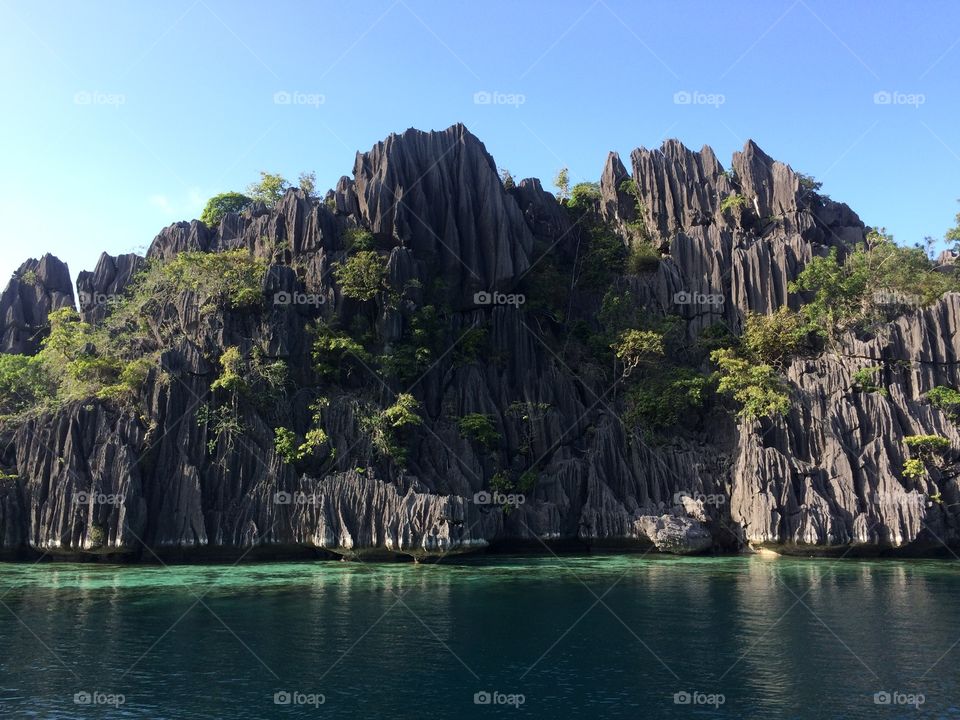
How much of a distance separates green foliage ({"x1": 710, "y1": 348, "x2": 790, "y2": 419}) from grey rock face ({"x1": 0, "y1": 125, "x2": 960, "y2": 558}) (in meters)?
1.17

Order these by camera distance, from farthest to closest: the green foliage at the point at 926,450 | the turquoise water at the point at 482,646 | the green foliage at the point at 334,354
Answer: the green foliage at the point at 334,354 < the green foliage at the point at 926,450 < the turquoise water at the point at 482,646

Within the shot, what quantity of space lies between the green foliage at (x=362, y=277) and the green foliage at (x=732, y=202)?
30972mm

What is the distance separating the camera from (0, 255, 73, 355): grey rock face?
60.8 metres

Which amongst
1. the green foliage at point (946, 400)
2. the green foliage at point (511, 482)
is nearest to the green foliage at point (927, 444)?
the green foliage at point (946, 400)

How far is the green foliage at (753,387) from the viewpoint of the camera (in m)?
48.2

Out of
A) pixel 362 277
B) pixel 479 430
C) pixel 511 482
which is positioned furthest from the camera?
pixel 362 277

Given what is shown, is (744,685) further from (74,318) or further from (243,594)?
(74,318)

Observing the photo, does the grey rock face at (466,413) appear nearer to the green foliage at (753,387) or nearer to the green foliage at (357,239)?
the green foliage at (357,239)

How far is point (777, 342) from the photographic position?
178 feet

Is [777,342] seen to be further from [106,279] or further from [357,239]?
[106,279]

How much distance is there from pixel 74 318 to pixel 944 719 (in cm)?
5987

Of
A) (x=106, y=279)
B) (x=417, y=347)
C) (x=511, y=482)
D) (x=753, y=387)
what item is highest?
(x=106, y=279)

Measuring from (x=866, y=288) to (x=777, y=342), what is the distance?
820 cm

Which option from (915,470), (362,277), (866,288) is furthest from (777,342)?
(362,277)
